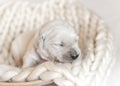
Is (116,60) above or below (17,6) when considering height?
below

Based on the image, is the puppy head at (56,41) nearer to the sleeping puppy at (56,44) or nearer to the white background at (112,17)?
the sleeping puppy at (56,44)

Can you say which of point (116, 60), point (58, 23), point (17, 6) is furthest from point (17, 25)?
point (116, 60)

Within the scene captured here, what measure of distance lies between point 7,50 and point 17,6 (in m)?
0.23

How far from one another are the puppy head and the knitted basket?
0.06 m

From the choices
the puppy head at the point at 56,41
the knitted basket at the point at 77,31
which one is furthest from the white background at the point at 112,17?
the puppy head at the point at 56,41

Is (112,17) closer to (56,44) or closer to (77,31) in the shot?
(77,31)

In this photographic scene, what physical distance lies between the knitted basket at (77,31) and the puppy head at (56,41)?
6cm

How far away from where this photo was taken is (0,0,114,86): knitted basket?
906 mm

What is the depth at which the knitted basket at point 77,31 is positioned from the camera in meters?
0.91

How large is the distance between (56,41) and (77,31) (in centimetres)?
24

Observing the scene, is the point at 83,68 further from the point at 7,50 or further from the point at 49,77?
the point at 7,50

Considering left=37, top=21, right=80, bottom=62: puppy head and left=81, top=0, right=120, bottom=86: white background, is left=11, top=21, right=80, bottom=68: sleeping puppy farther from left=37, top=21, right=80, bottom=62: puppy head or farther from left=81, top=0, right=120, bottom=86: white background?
left=81, top=0, right=120, bottom=86: white background

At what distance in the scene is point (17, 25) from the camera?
4.78ft

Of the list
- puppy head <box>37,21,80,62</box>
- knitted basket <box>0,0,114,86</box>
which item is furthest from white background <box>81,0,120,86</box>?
puppy head <box>37,21,80,62</box>
